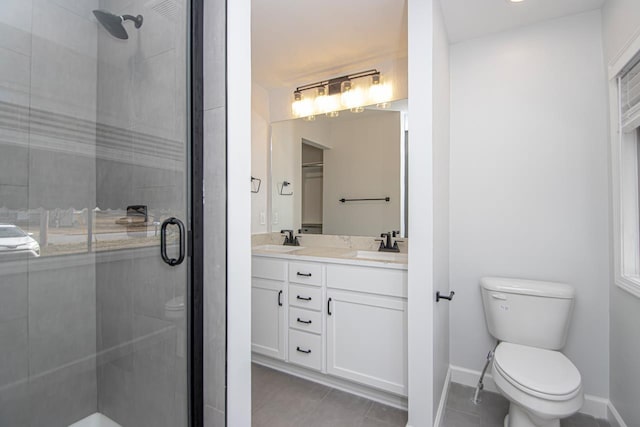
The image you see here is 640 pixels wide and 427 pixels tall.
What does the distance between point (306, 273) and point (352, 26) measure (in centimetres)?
171

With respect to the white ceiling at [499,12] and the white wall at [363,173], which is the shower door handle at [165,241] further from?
the white ceiling at [499,12]

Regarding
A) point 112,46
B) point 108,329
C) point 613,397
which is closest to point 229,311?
point 108,329

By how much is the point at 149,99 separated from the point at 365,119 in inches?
72.1

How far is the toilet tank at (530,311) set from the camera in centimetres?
176

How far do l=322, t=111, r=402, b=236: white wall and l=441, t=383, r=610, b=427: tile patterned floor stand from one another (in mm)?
1212

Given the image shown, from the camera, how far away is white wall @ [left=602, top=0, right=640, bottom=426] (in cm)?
146

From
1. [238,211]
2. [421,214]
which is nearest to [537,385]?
[421,214]

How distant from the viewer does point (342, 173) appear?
2713 mm

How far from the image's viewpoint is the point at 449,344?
2.20 meters

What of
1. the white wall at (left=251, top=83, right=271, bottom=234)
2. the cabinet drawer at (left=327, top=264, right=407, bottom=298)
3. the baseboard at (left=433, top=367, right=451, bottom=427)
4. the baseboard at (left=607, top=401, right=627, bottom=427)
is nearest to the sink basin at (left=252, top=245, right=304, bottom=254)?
→ the white wall at (left=251, top=83, right=271, bottom=234)

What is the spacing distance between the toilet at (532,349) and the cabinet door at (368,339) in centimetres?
52

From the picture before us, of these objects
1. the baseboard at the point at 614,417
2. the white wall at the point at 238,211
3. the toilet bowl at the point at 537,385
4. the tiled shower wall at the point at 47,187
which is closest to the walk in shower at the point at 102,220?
the tiled shower wall at the point at 47,187

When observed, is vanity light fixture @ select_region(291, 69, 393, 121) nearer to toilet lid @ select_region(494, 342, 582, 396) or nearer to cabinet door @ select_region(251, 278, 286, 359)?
cabinet door @ select_region(251, 278, 286, 359)

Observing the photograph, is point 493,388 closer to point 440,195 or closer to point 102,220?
point 440,195
